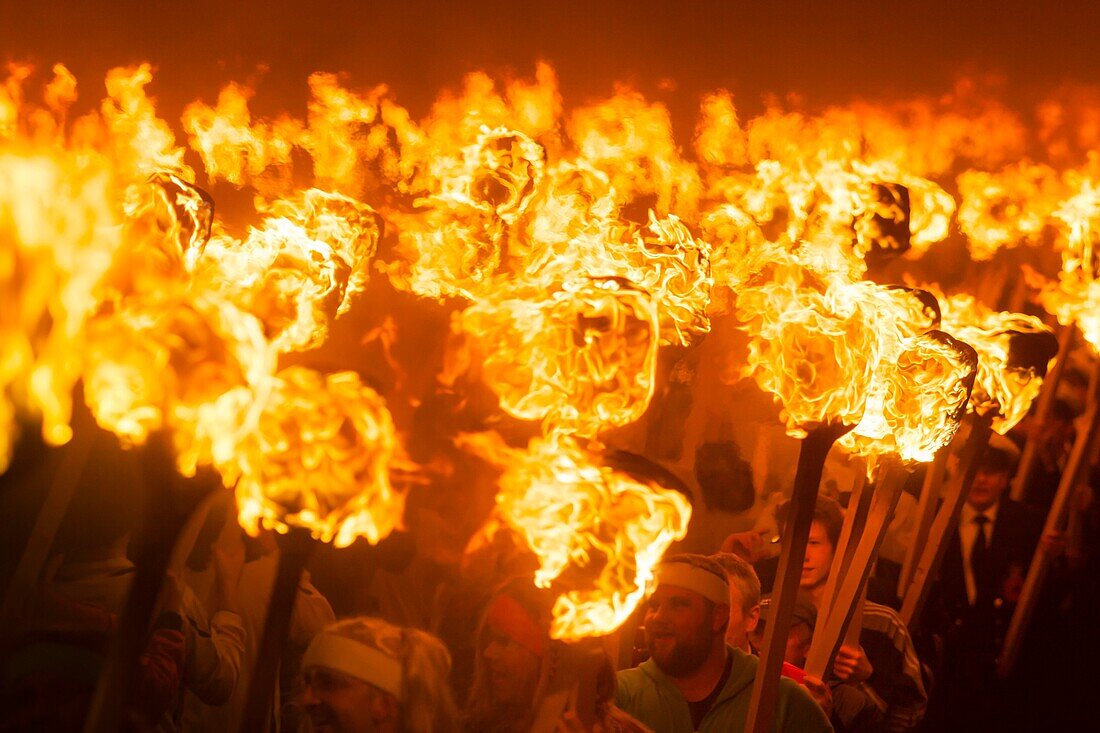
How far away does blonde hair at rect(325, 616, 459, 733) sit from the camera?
4.51m

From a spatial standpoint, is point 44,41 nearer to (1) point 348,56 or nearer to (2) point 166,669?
(1) point 348,56

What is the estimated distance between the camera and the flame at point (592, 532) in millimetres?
4312

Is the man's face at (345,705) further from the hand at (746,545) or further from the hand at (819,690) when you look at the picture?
the hand at (819,690)

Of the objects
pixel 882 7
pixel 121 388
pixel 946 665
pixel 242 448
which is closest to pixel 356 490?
pixel 242 448

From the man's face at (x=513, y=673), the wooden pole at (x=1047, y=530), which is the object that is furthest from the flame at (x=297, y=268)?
the wooden pole at (x=1047, y=530)

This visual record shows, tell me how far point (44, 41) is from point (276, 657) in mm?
3642

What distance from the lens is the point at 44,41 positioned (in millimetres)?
5742

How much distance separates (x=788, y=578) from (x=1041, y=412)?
1646 mm

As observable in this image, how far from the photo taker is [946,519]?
16.0ft

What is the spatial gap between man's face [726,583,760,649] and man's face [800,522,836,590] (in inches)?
11.6

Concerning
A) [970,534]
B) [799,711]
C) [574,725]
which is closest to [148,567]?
[574,725]

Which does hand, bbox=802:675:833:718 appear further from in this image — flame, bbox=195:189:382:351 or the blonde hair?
flame, bbox=195:189:382:351

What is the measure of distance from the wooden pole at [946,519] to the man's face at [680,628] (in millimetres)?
919

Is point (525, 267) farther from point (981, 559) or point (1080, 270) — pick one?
point (1080, 270)
